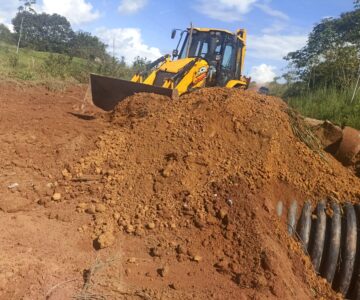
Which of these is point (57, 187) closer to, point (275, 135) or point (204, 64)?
point (275, 135)

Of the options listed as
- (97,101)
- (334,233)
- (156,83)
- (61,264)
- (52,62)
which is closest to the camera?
(61,264)

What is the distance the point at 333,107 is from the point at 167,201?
6.07m

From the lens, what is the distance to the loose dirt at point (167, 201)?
323 cm

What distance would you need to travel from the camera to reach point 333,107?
343 inches

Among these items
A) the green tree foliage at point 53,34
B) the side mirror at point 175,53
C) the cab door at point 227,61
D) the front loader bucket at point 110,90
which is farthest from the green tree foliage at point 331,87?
the green tree foliage at point 53,34

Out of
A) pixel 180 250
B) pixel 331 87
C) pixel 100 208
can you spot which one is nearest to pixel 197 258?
pixel 180 250

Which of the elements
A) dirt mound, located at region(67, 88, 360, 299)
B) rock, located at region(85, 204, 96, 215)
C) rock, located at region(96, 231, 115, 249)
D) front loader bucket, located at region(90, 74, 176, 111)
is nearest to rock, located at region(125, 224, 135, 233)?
dirt mound, located at region(67, 88, 360, 299)

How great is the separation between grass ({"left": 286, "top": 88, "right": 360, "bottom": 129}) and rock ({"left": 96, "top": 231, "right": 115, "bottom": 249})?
562 centimetres

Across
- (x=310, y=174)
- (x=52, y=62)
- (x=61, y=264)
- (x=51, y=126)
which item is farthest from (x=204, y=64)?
(x=52, y=62)

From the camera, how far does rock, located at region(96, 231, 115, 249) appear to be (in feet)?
11.5

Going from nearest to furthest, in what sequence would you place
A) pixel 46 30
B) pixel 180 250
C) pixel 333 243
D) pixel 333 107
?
1. pixel 180 250
2. pixel 333 243
3. pixel 333 107
4. pixel 46 30

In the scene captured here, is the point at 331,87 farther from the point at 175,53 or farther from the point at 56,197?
the point at 56,197

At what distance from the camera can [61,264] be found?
10.8ft

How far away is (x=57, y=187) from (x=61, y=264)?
4.11ft
